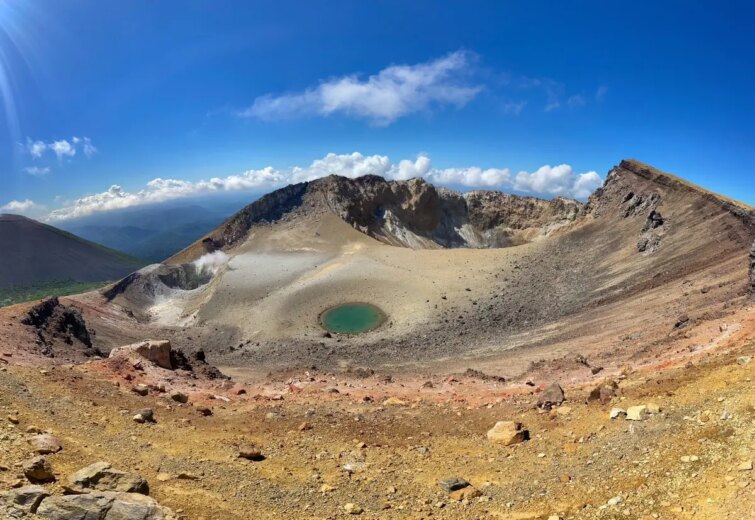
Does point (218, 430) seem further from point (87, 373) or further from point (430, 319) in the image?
point (430, 319)

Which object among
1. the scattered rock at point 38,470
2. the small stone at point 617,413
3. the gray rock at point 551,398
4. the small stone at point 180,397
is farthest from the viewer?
the small stone at point 180,397

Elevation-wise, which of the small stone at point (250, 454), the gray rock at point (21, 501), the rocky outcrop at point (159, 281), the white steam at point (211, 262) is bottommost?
the small stone at point (250, 454)

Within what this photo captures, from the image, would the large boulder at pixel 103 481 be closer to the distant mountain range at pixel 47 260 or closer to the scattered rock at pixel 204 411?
the scattered rock at pixel 204 411

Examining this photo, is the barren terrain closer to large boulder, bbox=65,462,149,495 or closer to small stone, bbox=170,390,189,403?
small stone, bbox=170,390,189,403

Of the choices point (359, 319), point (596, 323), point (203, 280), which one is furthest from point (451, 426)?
point (203, 280)

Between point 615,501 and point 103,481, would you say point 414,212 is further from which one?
point 103,481

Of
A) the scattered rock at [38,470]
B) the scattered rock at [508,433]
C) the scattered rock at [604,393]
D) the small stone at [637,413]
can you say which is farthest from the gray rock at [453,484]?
the scattered rock at [38,470]

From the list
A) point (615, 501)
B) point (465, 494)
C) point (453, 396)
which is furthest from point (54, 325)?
point (615, 501)
